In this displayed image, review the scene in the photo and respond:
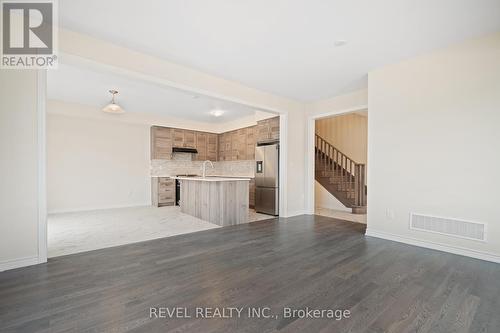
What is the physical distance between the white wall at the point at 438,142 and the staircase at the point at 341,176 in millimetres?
2311

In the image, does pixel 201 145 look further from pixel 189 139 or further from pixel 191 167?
pixel 191 167

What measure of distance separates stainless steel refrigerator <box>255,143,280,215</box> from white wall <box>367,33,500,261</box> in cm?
220

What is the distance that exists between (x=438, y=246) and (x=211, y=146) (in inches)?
271

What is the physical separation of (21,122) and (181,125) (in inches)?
210

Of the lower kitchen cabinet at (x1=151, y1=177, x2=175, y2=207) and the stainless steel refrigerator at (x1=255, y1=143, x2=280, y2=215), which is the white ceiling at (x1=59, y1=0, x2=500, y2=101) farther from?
the lower kitchen cabinet at (x1=151, y1=177, x2=175, y2=207)

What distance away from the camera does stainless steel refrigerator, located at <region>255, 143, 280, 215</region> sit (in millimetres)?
5613

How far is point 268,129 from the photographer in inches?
233

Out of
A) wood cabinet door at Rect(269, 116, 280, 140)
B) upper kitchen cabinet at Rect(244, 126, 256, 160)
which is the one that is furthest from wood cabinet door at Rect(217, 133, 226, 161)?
wood cabinet door at Rect(269, 116, 280, 140)

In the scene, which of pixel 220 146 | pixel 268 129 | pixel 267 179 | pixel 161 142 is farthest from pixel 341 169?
pixel 161 142

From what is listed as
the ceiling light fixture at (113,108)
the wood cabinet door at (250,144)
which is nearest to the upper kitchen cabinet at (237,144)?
the wood cabinet door at (250,144)

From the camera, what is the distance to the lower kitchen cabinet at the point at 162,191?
696 centimetres

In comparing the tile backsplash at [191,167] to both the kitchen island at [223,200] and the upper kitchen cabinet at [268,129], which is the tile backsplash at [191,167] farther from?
the kitchen island at [223,200]

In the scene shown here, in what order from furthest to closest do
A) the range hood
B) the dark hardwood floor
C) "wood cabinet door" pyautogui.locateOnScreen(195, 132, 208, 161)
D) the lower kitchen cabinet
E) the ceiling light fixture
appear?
1. "wood cabinet door" pyautogui.locateOnScreen(195, 132, 208, 161)
2. the range hood
3. the lower kitchen cabinet
4. the ceiling light fixture
5. the dark hardwood floor

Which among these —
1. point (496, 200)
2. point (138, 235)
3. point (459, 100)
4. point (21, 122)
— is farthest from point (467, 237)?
point (21, 122)
